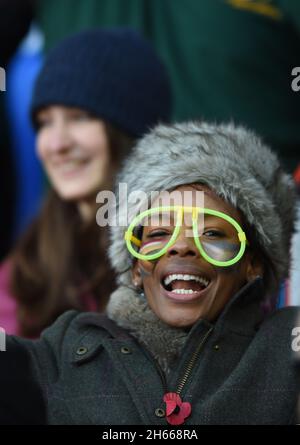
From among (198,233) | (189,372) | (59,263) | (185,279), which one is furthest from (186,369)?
(59,263)

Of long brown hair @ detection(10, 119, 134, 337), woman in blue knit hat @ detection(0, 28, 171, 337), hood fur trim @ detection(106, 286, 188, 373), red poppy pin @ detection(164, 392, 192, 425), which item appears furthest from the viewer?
woman in blue knit hat @ detection(0, 28, 171, 337)

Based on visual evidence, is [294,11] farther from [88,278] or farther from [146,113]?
[88,278]

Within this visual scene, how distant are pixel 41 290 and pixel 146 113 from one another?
2.47 ft

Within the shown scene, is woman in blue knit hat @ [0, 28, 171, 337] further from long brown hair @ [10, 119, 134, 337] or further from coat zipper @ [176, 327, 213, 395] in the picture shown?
coat zipper @ [176, 327, 213, 395]

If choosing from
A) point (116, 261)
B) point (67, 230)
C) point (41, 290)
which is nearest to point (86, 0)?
point (67, 230)

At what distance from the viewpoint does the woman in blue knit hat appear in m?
3.32

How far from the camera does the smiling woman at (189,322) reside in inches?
85.0

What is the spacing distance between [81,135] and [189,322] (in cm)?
131

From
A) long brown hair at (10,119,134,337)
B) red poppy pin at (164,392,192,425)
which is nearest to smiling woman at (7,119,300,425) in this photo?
red poppy pin at (164,392,192,425)

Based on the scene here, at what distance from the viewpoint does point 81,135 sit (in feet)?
11.0

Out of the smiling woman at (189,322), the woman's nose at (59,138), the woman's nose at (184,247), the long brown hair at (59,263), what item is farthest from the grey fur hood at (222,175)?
the woman's nose at (59,138)

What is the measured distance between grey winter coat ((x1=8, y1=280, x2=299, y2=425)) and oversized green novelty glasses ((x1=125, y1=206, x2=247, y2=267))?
0.12m

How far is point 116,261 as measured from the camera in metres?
2.45

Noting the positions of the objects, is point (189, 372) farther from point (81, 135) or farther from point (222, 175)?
point (81, 135)
